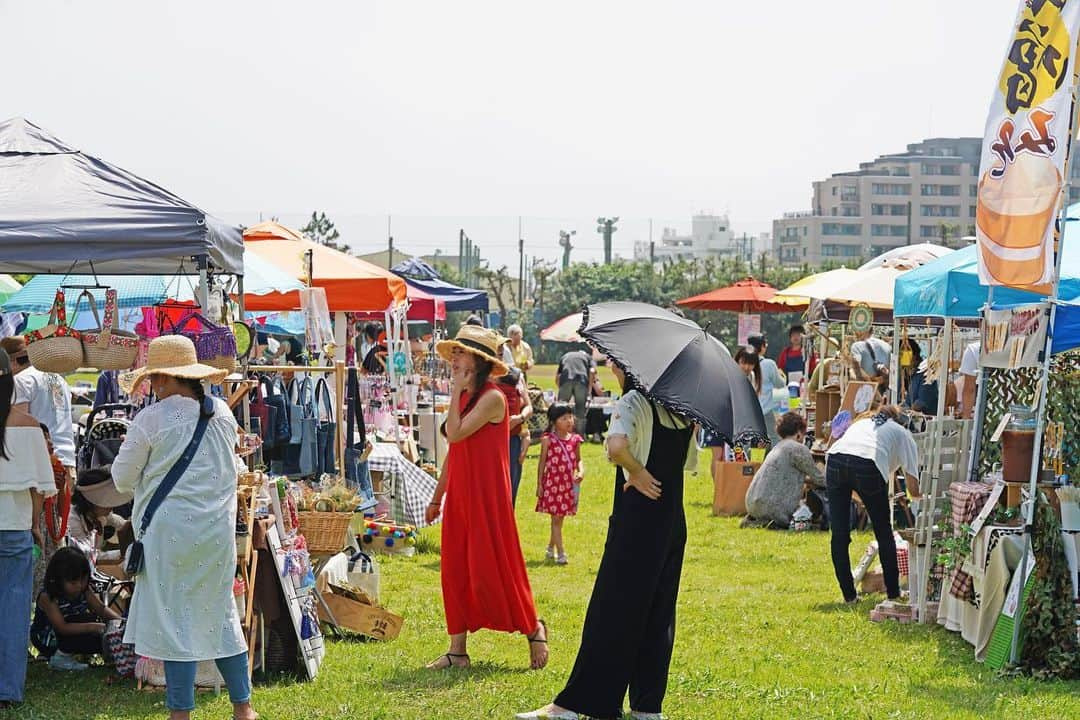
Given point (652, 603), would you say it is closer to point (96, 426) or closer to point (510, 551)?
point (510, 551)

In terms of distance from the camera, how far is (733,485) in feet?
46.5

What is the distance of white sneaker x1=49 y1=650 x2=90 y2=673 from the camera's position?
701 centimetres

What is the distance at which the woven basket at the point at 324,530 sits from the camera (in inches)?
305

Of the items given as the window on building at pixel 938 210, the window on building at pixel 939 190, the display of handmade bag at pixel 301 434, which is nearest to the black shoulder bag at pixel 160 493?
the display of handmade bag at pixel 301 434

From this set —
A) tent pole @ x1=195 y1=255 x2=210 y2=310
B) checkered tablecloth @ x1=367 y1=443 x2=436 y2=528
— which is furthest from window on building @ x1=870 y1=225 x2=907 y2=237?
tent pole @ x1=195 y1=255 x2=210 y2=310

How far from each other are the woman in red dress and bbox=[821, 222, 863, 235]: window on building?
94.3m

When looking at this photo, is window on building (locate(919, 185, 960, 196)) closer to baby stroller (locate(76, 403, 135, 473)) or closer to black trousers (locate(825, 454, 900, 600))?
black trousers (locate(825, 454, 900, 600))

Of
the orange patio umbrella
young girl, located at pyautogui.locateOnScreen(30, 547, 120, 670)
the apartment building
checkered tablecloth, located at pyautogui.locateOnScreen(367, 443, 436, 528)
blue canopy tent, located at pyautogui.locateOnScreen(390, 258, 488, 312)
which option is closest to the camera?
young girl, located at pyautogui.locateOnScreen(30, 547, 120, 670)

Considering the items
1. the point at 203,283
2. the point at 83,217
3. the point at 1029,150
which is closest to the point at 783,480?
the point at 1029,150

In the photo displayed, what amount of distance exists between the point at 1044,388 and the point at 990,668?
156cm

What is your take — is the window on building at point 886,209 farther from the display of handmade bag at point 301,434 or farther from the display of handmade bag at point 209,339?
the display of handmade bag at point 209,339

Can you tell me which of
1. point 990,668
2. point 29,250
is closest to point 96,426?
point 29,250

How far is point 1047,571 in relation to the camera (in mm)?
7277

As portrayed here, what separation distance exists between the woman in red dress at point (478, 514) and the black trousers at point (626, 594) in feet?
4.00
